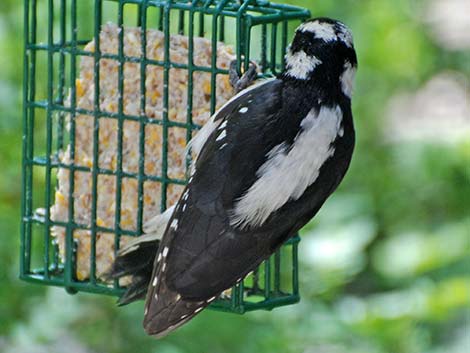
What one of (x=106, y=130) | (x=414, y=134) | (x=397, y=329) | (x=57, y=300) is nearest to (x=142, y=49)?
(x=106, y=130)

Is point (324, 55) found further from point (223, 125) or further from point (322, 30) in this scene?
point (223, 125)

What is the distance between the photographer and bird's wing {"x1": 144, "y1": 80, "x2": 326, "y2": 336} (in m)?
3.64

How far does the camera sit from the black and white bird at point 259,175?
11.9ft

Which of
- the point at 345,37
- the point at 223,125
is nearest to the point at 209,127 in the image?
the point at 223,125

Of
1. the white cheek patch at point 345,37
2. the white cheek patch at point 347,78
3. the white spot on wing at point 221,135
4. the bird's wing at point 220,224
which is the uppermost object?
the white cheek patch at point 345,37

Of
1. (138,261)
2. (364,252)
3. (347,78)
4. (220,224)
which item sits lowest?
(364,252)

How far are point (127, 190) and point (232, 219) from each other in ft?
2.15

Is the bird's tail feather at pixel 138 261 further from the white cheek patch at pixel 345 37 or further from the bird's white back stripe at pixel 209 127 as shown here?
the white cheek patch at pixel 345 37

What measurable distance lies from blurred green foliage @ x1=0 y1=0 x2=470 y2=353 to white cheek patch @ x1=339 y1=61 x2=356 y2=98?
4.20 feet

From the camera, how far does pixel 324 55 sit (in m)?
3.72

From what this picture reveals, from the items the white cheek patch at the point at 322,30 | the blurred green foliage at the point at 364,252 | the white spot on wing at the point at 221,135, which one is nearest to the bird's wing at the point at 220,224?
the white spot on wing at the point at 221,135

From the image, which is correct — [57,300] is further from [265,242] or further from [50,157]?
[265,242]

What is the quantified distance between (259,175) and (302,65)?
14.8 inches

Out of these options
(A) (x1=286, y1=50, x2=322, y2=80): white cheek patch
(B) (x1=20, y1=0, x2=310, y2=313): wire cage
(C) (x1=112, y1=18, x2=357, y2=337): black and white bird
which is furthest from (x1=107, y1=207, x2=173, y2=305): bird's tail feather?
(A) (x1=286, y1=50, x2=322, y2=80): white cheek patch
